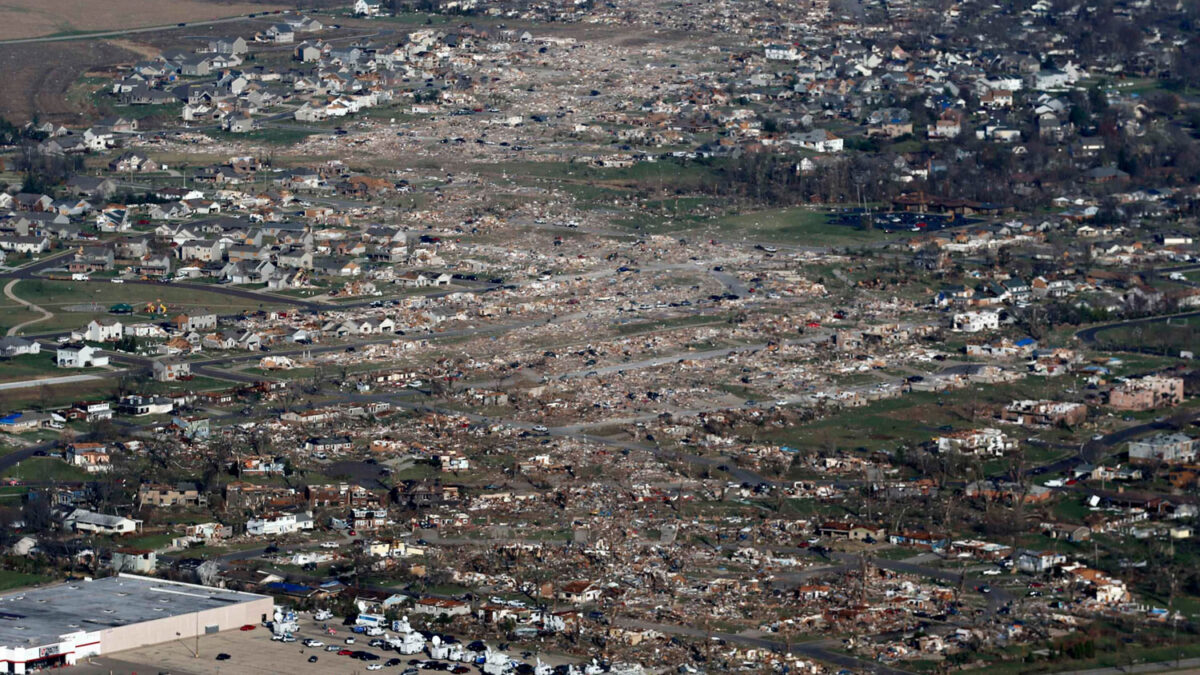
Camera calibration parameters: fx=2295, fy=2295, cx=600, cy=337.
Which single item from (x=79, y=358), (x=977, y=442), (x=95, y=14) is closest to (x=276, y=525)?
(x=79, y=358)

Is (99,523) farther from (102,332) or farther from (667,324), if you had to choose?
(667,324)

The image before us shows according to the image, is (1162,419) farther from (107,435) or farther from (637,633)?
(107,435)

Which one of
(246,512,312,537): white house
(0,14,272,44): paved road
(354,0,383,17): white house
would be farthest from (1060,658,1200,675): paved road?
(354,0,383,17): white house

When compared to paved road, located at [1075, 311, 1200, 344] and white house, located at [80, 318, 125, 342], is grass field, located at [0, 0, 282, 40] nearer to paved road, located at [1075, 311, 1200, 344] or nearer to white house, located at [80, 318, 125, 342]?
white house, located at [80, 318, 125, 342]

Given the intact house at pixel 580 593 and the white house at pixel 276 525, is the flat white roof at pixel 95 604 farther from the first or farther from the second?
the intact house at pixel 580 593

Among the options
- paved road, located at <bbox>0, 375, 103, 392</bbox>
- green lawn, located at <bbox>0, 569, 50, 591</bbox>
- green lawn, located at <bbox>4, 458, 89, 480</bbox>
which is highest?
paved road, located at <bbox>0, 375, 103, 392</bbox>

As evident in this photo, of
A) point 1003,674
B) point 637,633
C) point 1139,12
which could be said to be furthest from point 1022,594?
point 1139,12
